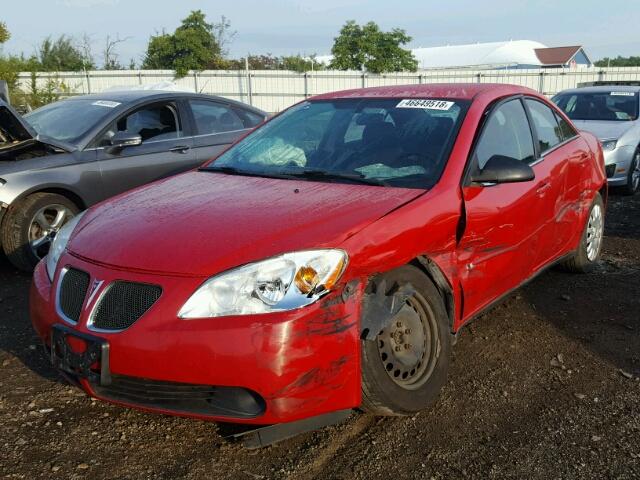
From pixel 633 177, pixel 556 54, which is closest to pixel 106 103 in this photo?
pixel 633 177

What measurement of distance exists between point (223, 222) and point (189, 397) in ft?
2.54

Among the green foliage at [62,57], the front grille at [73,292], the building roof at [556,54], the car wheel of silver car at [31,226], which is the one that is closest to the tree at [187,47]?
the green foliage at [62,57]

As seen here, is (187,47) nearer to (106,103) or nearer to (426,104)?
(106,103)

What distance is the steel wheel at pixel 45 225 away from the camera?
523 centimetres

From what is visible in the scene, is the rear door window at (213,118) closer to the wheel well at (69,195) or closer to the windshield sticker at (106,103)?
the windshield sticker at (106,103)

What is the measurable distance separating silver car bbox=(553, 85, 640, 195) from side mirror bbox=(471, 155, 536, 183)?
18.7 ft

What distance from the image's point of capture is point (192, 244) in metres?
2.58

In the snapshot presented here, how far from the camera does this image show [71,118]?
6070 mm

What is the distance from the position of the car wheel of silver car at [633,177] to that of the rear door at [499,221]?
17.6 feet

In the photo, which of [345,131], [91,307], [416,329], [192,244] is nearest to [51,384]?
[91,307]

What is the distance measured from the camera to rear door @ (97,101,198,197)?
18.9 ft

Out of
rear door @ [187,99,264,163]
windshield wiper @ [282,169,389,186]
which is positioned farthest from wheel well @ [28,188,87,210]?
windshield wiper @ [282,169,389,186]

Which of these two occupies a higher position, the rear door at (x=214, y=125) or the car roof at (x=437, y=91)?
the car roof at (x=437, y=91)

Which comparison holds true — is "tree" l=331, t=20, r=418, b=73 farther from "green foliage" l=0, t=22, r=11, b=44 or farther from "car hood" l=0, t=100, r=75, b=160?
"car hood" l=0, t=100, r=75, b=160
